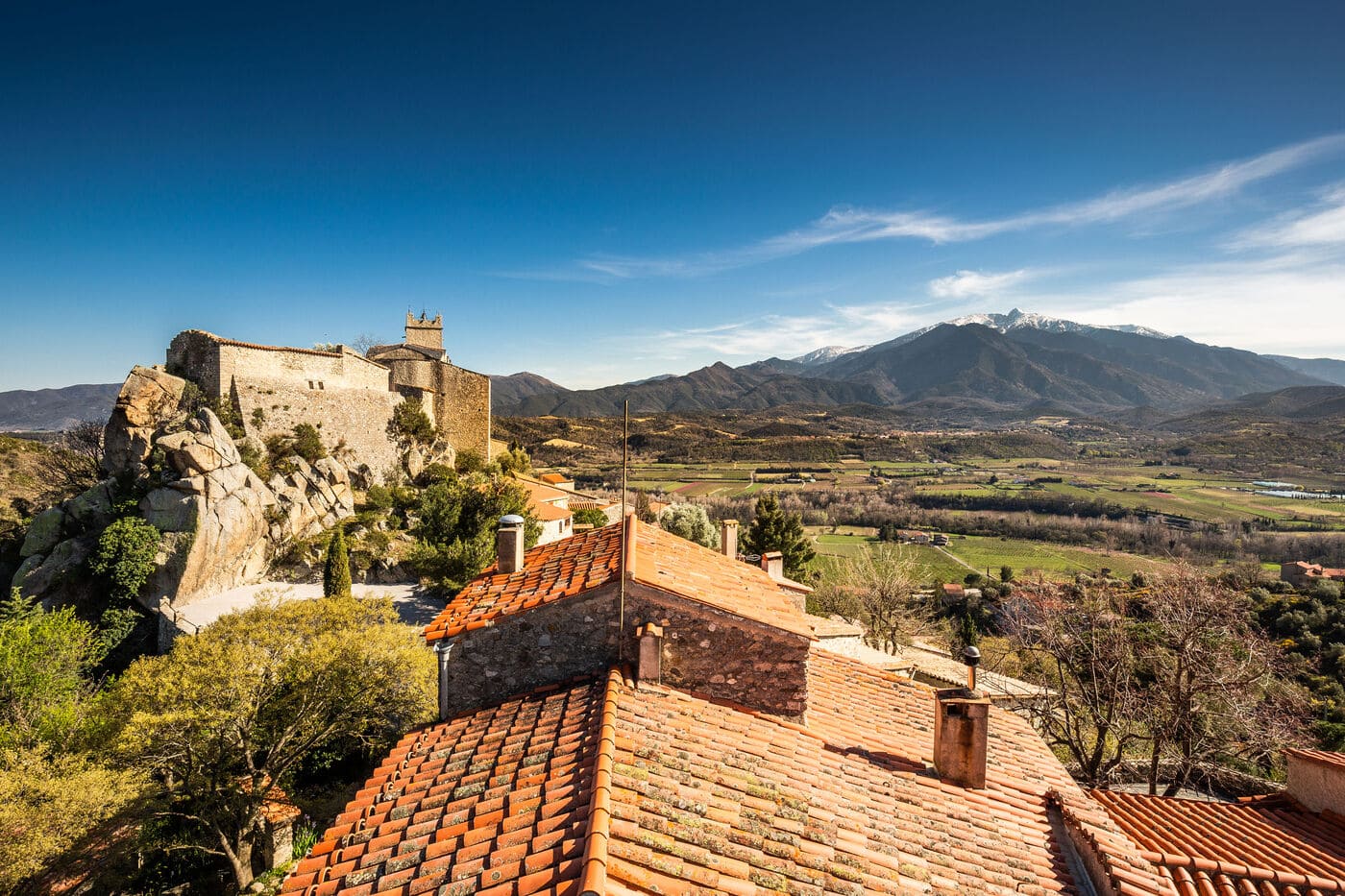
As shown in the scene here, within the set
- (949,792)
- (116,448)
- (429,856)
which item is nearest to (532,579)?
(429,856)

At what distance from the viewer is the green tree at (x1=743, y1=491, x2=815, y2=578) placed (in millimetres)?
31453

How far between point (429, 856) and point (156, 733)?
11185 millimetres

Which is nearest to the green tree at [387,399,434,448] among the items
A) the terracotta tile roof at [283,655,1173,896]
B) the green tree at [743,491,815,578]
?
A: the green tree at [743,491,815,578]

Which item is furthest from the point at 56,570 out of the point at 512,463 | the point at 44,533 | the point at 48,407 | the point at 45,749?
the point at 48,407

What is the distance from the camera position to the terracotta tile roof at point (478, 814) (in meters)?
3.58

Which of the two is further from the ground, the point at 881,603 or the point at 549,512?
the point at 549,512

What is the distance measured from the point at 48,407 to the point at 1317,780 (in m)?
261

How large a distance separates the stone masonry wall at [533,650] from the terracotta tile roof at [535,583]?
162 millimetres

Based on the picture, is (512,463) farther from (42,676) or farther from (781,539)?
(42,676)

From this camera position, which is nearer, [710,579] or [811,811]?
[811,811]

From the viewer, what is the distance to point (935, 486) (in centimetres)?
8938

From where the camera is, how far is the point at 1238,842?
6.65m

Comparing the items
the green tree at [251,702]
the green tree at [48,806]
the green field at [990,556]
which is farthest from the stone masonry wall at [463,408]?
the green tree at [48,806]

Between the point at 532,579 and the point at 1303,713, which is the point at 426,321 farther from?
the point at 1303,713
